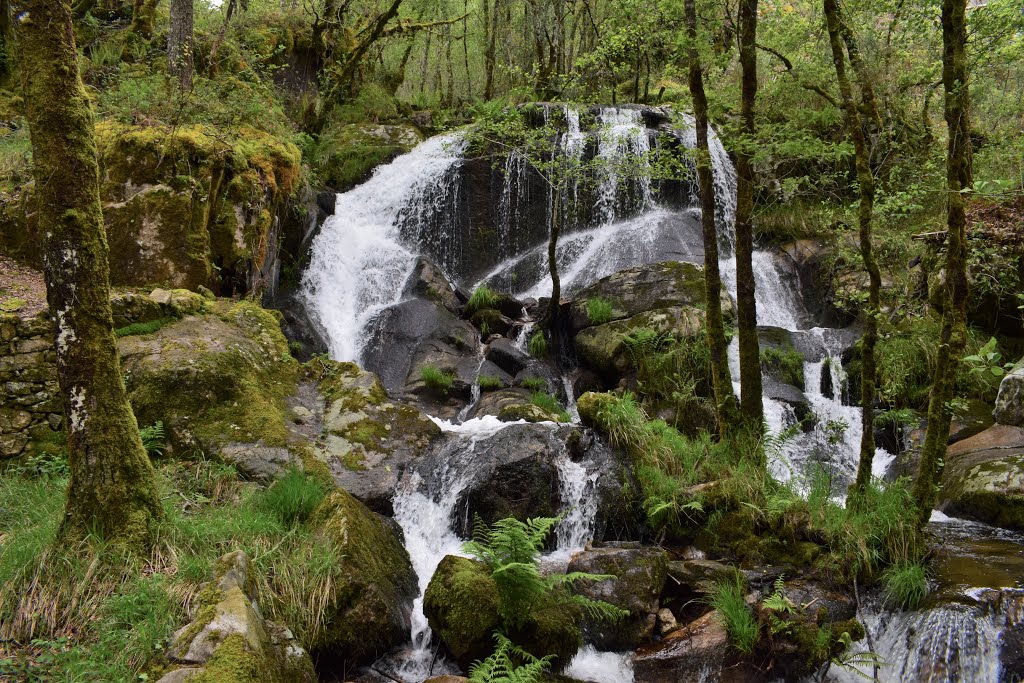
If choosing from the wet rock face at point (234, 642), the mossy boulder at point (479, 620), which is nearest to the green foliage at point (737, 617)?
the mossy boulder at point (479, 620)

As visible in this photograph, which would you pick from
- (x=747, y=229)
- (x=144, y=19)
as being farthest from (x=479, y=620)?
(x=144, y=19)

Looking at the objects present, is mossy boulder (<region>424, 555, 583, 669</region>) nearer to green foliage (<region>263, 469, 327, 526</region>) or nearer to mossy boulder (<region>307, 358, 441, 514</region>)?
green foliage (<region>263, 469, 327, 526</region>)

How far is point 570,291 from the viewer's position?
45.4 ft

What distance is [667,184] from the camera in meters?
16.5

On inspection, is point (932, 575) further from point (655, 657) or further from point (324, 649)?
point (324, 649)

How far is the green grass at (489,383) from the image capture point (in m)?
11.2

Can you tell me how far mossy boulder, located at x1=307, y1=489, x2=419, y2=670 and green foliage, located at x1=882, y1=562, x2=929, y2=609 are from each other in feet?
14.1

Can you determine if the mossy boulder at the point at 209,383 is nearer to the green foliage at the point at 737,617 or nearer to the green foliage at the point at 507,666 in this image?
the green foliage at the point at 507,666

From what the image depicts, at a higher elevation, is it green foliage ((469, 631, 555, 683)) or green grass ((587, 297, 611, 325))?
green grass ((587, 297, 611, 325))

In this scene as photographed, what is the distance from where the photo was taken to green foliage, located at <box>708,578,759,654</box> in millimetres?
5105

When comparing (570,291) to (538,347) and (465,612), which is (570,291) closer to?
(538,347)

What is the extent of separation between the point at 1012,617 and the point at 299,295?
1209 cm

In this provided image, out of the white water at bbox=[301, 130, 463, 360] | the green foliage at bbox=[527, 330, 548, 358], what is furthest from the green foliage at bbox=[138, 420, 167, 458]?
the green foliage at bbox=[527, 330, 548, 358]

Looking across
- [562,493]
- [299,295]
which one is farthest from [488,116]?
[562,493]
